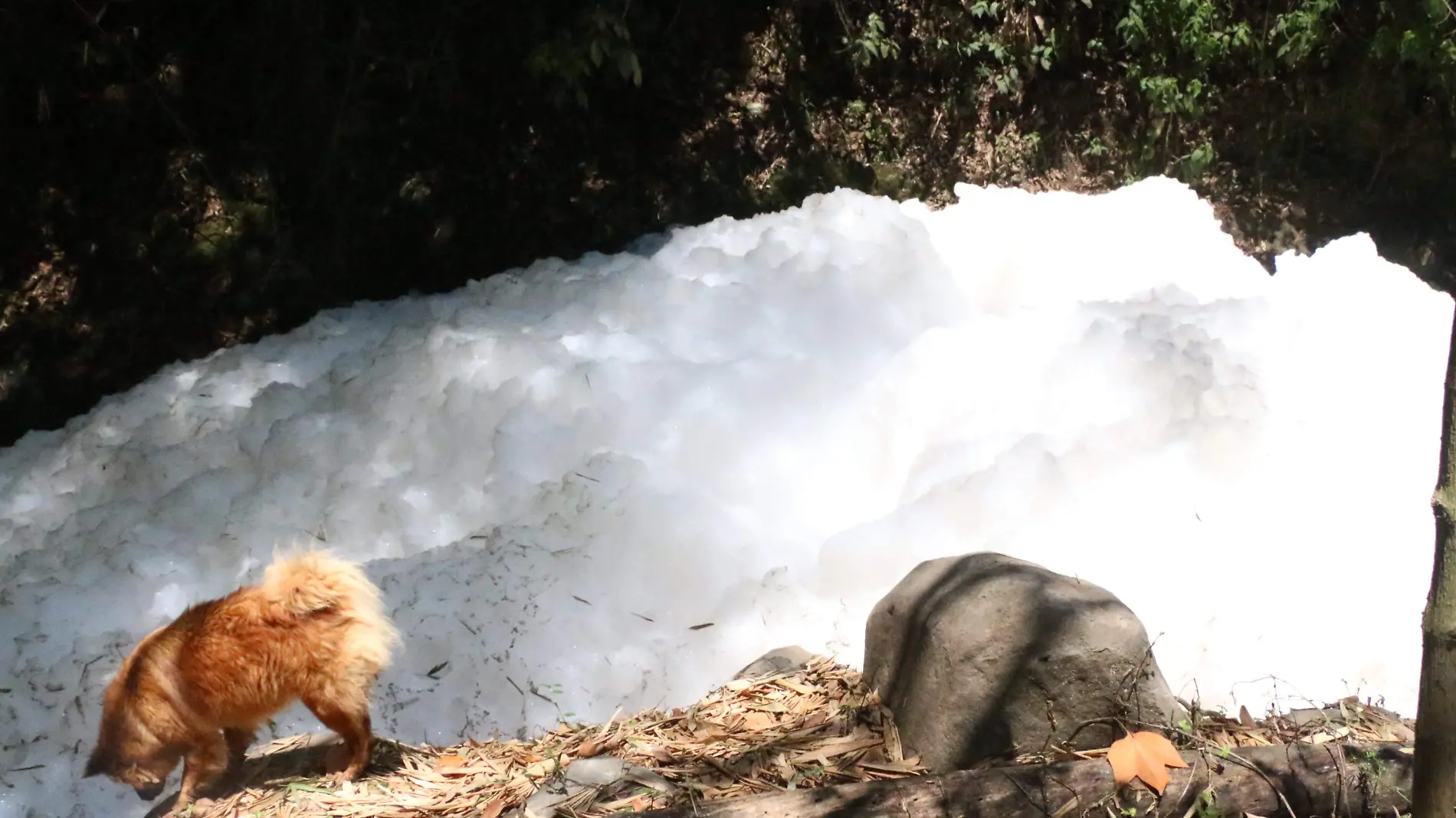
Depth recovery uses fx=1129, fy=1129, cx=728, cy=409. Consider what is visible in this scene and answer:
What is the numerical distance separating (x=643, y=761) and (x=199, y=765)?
1.04 metres

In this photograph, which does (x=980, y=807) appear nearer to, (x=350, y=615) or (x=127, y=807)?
(x=350, y=615)

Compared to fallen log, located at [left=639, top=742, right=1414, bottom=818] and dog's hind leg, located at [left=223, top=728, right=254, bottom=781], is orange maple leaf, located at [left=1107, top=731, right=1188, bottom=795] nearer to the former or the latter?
fallen log, located at [left=639, top=742, right=1414, bottom=818]

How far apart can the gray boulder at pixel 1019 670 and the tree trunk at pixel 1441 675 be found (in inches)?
26.7

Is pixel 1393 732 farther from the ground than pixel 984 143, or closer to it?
closer to it

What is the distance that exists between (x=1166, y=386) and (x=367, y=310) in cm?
365

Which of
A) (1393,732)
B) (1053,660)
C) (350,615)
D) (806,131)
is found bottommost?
(1393,732)

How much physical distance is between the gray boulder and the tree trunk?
2.23ft

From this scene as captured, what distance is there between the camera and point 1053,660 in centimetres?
245

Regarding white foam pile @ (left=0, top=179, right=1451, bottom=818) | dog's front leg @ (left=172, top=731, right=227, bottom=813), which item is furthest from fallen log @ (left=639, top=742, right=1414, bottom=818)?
dog's front leg @ (left=172, top=731, right=227, bottom=813)

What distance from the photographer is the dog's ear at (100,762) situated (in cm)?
261

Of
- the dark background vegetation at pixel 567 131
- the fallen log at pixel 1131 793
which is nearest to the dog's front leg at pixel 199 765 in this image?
the fallen log at pixel 1131 793

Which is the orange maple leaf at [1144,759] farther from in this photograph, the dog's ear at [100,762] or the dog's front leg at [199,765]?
the dog's ear at [100,762]

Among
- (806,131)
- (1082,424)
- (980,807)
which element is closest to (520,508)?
(1082,424)

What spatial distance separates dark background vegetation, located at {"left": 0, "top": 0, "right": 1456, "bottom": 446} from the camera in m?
5.02
